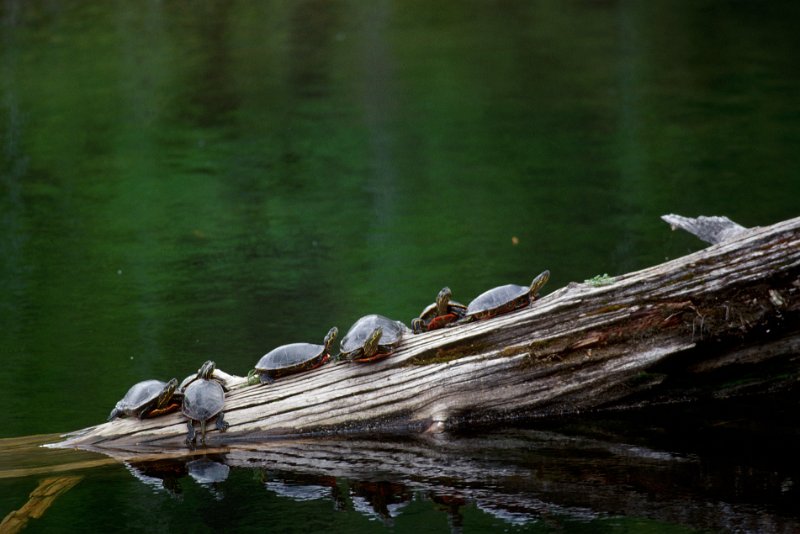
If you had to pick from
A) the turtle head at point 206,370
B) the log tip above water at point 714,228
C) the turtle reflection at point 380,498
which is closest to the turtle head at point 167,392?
the turtle head at point 206,370

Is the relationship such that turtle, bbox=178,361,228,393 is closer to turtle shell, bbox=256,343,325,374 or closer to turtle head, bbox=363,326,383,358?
turtle shell, bbox=256,343,325,374

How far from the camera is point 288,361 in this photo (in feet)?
15.6

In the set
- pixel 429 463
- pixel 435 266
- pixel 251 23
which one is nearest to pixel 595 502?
pixel 429 463

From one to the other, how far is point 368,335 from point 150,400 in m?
0.94

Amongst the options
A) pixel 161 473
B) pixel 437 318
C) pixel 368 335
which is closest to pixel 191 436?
pixel 161 473

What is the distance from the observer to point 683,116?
1288cm

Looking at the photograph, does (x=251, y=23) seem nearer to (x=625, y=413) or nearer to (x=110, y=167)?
(x=110, y=167)

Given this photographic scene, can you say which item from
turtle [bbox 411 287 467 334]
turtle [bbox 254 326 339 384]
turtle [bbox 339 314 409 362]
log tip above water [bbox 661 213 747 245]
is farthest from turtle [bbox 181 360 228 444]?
log tip above water [bbox 661 213 747 245]

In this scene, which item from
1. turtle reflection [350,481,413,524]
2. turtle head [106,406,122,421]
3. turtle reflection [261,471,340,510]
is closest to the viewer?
turtle reflection [350,481,413,524]

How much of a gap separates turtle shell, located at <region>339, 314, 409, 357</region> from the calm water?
1.90ft

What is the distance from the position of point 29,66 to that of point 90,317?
508 inches

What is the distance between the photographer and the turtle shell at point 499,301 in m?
4.75

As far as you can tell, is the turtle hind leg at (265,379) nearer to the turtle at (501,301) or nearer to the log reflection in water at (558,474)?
the log reflection in water at (558,474)

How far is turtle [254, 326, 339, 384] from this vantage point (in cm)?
476
